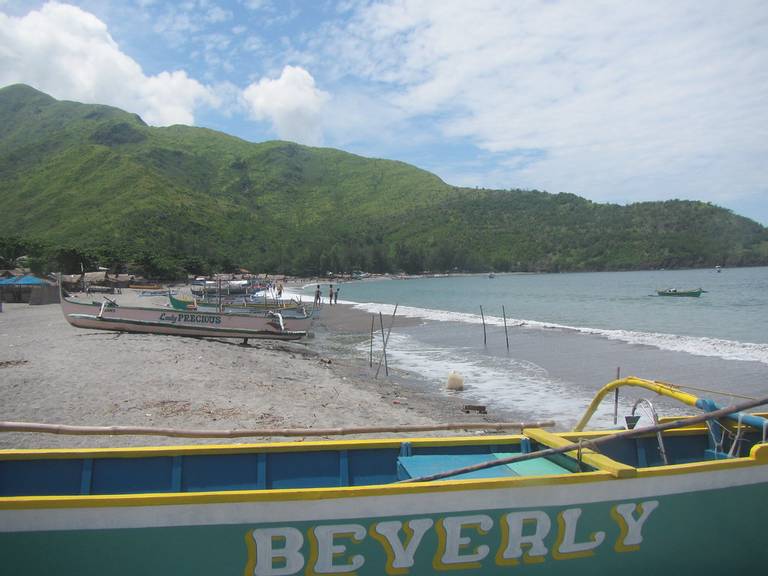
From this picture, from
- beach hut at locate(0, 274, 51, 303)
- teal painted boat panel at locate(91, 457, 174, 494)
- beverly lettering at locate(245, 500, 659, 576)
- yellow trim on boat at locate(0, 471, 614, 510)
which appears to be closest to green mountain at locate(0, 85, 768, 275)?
beach hut at locate(0, 274, 51, 303)

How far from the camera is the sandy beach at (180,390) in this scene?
9102 mm

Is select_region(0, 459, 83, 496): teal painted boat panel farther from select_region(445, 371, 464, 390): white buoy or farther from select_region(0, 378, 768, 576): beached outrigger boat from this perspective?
select_region(445, 371, 464, 390): white buoy

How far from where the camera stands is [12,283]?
128 ft

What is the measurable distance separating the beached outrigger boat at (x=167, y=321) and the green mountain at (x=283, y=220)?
64.5 meters

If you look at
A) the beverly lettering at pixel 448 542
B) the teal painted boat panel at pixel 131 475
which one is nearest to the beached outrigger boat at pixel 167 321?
the teal painted boat panel at pixel 131 475

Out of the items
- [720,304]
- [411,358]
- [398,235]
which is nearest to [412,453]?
[411,358]

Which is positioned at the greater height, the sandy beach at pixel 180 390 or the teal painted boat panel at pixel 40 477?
the teal painted boat panel at pixel 40 477

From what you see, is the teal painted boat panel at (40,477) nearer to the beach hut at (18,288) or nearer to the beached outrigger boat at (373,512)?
the beached outrigger boat at (373,512)

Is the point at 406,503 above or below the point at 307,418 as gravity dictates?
above

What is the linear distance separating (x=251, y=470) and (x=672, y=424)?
330cm

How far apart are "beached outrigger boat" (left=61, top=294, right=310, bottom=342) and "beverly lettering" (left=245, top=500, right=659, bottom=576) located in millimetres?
18678

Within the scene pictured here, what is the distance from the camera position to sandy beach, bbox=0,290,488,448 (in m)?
9.10

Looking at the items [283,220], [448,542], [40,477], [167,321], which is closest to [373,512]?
[448,542]

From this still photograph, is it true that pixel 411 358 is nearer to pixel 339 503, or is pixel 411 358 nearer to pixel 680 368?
pixel 680 368
